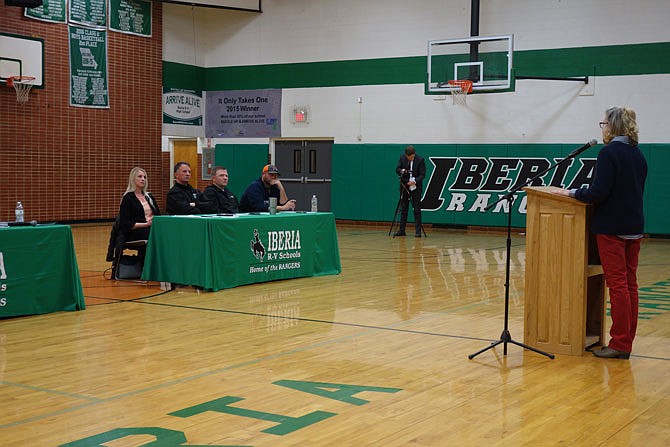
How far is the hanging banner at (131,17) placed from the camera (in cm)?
2006

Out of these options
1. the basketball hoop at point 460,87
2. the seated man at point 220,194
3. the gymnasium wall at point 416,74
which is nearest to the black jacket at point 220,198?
the seated man at point 220,194

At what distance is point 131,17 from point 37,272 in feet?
46.9

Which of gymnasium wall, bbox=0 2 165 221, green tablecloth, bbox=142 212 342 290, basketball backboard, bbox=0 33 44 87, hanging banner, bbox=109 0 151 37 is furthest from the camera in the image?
hanging banner, bbox=109 0 151 37

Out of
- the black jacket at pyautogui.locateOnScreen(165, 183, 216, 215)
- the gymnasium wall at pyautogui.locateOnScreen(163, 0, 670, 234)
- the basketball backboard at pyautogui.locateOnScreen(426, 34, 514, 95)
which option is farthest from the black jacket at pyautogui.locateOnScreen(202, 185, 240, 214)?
the gymnasium wall at pyautogui.locateOnScreen(163, 0, 670, 234)

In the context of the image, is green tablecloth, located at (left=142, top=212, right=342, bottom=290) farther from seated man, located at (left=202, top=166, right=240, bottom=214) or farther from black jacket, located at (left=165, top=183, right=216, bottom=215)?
seated man, located at (left=202, top=166, right=240, bottom=214)

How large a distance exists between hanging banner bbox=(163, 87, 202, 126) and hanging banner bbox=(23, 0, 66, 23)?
3564 mm

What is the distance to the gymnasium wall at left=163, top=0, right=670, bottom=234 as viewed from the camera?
17.5m

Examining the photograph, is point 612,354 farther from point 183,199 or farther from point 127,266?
point 127,266

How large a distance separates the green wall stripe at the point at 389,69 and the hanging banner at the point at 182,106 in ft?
0.62

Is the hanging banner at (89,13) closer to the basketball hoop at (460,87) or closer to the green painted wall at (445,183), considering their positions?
the green painted wall at (445,183)

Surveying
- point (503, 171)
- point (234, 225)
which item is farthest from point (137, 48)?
point (234, 225)

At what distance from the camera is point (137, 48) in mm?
20797

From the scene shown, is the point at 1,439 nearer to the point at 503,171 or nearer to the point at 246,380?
the point at 246,380

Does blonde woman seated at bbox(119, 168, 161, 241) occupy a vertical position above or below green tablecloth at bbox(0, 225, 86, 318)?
above
